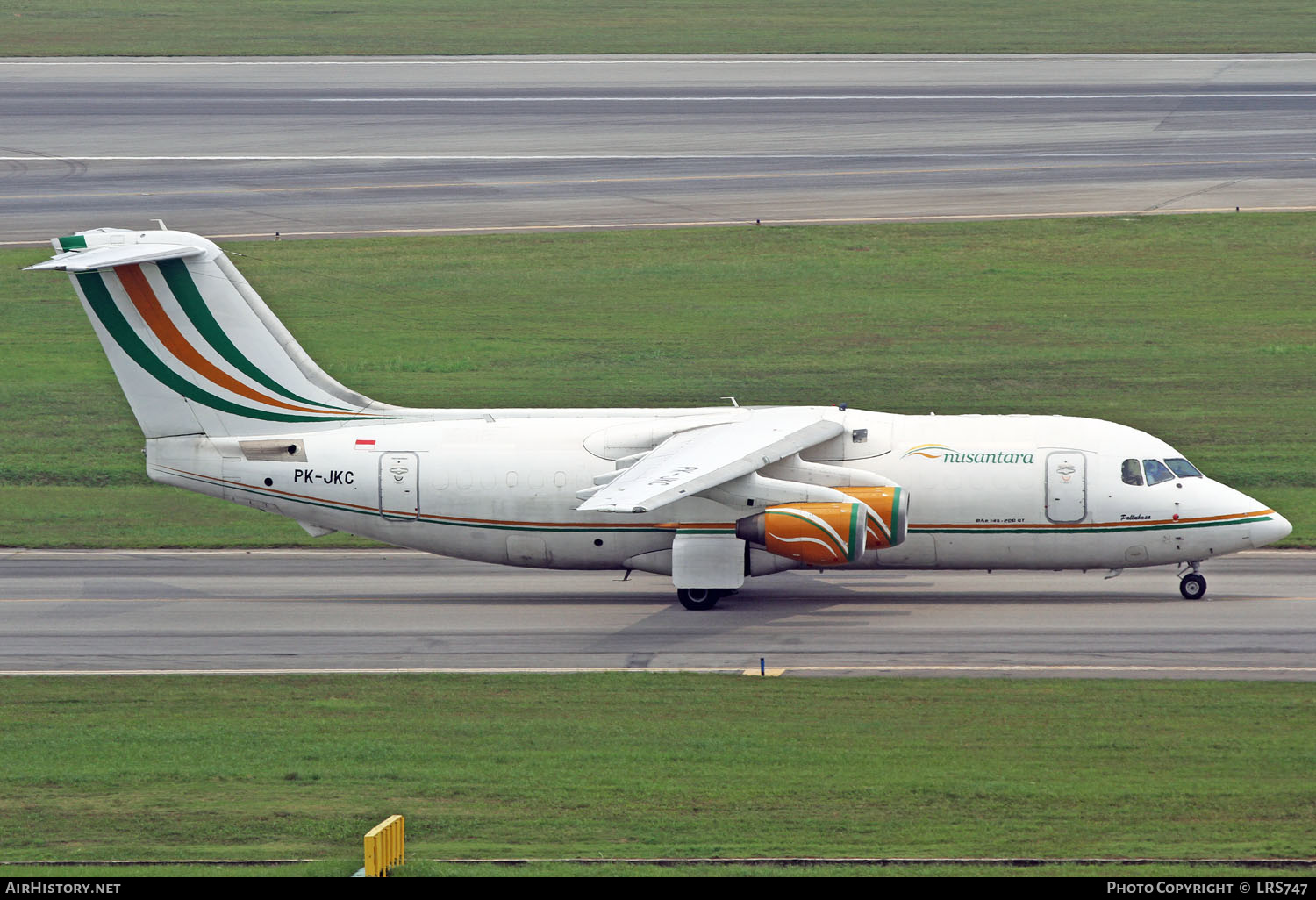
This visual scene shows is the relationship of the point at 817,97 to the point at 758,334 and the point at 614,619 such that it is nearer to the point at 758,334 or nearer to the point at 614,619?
the point at 758,334

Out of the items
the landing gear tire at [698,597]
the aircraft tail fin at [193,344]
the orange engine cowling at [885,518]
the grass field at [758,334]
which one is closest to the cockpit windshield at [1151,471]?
the orange engine cowling at [885,518]

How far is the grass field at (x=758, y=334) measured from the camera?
4012 centimetres

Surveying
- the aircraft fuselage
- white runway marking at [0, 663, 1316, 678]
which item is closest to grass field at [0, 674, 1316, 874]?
white runway marking at [0, 663, 1316, 678]

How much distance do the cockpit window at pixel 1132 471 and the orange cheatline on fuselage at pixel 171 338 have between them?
51.3ft

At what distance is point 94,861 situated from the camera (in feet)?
58.1

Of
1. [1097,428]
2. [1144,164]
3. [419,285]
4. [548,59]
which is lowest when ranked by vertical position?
[1097,428]

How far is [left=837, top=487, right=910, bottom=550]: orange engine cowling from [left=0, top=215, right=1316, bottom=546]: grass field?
35.0 feet

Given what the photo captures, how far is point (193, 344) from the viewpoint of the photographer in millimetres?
31234

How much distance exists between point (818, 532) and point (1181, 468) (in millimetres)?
7165

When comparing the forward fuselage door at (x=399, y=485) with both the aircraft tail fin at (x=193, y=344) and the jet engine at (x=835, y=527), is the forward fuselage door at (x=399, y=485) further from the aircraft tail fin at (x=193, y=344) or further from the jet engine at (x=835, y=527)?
the jet engine at (x=835, y=527)

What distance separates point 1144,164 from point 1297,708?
41735 mm

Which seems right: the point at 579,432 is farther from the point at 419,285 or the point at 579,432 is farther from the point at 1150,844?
the point at 419,285
